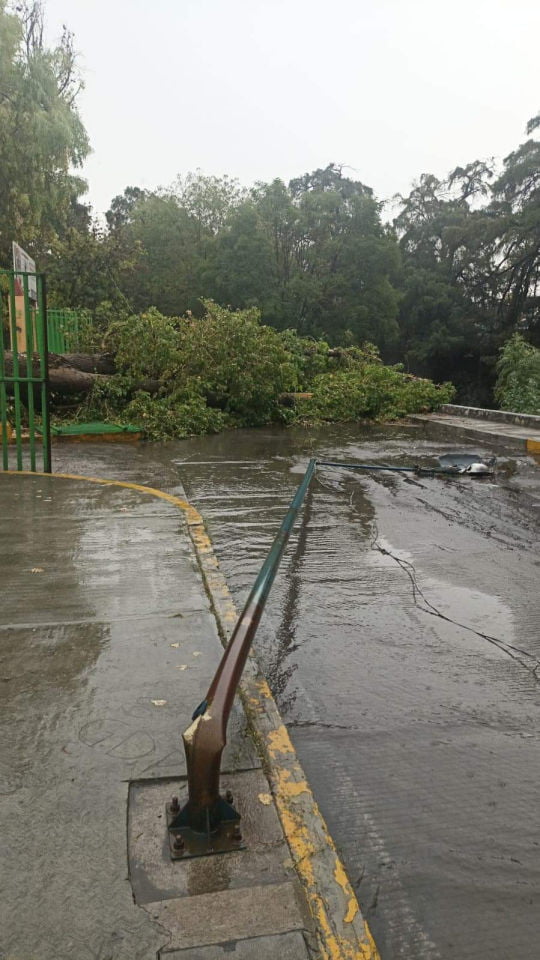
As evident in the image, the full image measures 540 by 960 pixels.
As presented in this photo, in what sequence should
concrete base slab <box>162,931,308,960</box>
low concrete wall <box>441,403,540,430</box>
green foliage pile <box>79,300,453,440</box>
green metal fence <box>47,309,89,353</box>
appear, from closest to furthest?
1. concrete base slab <box>162,931,308,960</box>
2. green foliage pile <box>79,300,453,440</box>
3. low concrete wall <box>441,403,540,430</box>
4. green metal fence <box>47,309,89,353</box>

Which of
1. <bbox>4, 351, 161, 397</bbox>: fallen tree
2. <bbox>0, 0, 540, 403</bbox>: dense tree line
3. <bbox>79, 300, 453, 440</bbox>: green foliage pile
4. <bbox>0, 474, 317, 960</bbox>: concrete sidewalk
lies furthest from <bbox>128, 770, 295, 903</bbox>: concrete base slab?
<bbox>0, 0, 540, 403</bbox>: dense tree line

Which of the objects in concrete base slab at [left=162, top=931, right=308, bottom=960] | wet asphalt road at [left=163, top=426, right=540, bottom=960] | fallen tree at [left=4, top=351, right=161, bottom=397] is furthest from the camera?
fallen tree at [left=4, top=351, right=161, bottom=397]

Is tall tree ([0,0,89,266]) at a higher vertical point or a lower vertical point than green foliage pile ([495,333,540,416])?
higher

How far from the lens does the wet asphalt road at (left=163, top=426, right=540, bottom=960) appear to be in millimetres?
2078

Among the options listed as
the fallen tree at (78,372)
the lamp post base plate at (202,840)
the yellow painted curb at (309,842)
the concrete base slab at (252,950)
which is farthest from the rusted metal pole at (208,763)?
the fallen tree at (78,372)

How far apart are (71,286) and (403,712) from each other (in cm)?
2638

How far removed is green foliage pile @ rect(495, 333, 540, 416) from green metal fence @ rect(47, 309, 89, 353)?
13825 mm

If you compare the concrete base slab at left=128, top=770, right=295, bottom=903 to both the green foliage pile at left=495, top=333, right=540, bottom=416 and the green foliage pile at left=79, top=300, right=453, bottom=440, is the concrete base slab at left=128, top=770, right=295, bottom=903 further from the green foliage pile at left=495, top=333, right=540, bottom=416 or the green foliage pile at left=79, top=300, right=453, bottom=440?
the green foliage pile at left=495, top=333, right=540, bottom=416

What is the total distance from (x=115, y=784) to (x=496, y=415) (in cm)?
1640

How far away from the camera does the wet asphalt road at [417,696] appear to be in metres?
2.08

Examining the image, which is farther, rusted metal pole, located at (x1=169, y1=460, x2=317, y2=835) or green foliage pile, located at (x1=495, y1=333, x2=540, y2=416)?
green foliage pile, located at (x1=495, y1=333, x2=540, y2=416)

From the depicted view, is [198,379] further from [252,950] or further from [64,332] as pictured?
[252,950]

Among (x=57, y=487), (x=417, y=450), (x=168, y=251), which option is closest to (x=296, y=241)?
(x=168, y=251)

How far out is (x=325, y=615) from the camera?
4.29 m
